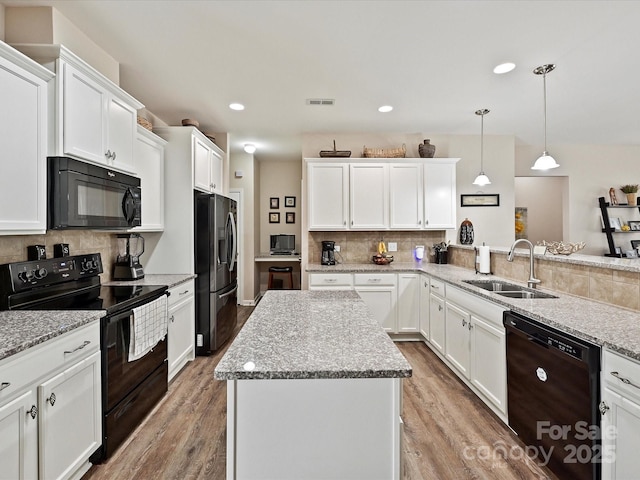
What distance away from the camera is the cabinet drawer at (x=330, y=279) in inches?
156

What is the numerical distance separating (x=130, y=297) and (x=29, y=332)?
75cm

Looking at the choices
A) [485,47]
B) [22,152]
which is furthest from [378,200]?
[22,152]

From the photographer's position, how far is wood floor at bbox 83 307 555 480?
186 cm

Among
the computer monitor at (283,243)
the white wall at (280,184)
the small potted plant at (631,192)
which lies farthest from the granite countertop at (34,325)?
the small potted plant at (631,192)

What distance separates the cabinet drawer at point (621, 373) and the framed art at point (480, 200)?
339 cm

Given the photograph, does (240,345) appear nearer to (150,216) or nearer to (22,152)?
→ (22,152)

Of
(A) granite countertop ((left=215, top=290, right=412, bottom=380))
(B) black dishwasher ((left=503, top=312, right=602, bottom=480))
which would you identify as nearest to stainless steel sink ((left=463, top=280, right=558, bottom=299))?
(B) black dishwasher ((left=503, top=312, right=602, bottom=480))

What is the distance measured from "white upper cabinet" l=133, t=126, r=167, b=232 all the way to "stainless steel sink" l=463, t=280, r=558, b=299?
2.98 metres

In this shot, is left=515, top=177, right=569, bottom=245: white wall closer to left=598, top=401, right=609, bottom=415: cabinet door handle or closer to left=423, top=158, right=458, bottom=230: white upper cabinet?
left=423, top=158, right=458, bottom=230: white upper cabinet

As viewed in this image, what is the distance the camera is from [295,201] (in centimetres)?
652

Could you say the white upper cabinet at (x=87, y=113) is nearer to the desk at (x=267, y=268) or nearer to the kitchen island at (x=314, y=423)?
the kitchen island at (x=314, y=423)

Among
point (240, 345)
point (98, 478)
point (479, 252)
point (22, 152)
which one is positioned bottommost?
point (98, 478)

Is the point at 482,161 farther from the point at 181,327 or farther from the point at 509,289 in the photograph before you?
the point at 181,327

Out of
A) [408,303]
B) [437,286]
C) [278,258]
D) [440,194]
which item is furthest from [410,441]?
[278,258]
